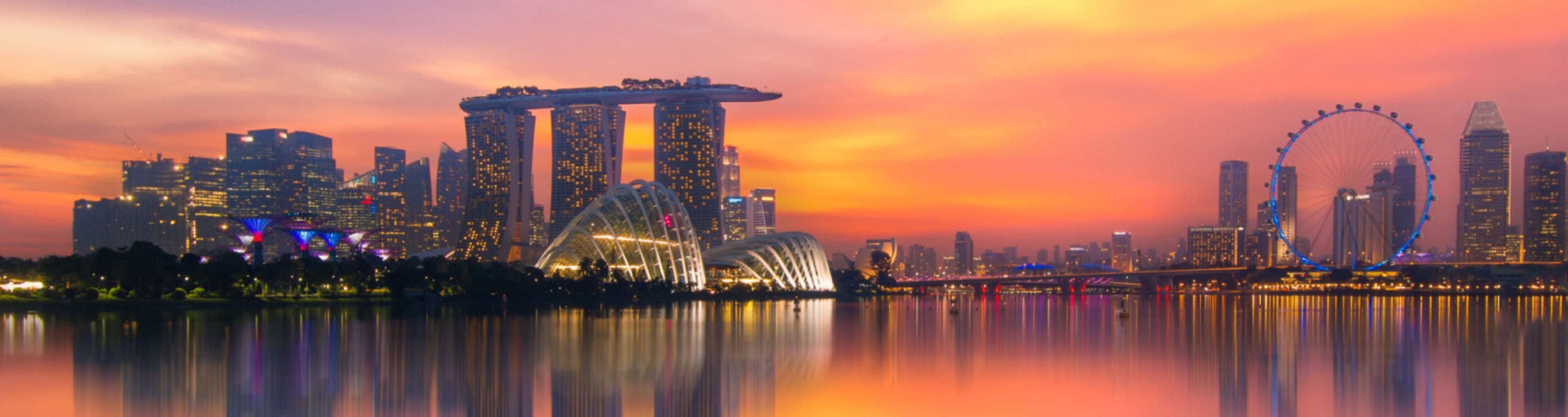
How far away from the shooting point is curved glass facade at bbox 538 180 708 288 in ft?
427

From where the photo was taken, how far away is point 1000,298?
188000 millimetres

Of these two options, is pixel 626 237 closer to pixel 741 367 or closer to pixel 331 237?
pixel 331 237

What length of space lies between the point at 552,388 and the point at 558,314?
51.0 meters

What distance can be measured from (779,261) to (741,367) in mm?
113507

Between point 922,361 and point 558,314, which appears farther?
point 558,314

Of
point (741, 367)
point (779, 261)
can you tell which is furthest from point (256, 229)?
point (741, 367)

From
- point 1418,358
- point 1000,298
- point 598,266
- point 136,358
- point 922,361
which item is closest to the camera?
point 136,358

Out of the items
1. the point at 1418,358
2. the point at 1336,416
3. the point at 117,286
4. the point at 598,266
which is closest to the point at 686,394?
the point at 1336,416

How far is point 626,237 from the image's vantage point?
5153 inches

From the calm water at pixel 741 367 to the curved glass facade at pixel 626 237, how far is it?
46.7 meters

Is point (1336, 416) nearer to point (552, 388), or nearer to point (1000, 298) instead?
point (552, 388)

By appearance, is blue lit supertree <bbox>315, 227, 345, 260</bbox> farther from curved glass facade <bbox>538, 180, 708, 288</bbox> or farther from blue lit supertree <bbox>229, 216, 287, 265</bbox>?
curved glass facade <bbox>538, 180, 708, 288</bbox>

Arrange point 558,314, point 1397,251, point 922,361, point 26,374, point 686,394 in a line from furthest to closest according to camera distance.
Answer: point 1397,251 < point 558,314 < point 922,361 < point 26,374 < point 686,394

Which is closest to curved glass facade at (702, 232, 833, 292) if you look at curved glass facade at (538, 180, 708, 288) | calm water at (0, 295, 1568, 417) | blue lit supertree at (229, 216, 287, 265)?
curved glass facade at (538, 180, 708, 288)
